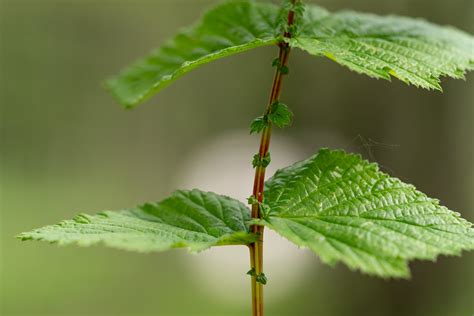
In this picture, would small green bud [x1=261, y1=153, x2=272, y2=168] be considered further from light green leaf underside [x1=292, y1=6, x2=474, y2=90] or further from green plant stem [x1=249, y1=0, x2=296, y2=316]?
light green leaf underside [x1=292, y1=6, x2=474, y2=90]

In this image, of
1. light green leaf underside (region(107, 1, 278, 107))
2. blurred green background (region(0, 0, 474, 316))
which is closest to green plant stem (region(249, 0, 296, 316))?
light green leaf underside (region(107, 1, 278, 107))

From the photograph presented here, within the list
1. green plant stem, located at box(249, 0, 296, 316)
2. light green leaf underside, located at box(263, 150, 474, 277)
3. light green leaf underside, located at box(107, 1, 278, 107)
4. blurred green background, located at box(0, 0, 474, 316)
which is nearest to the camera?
light green leaf underside, located at box(263, 150, 474, 277)

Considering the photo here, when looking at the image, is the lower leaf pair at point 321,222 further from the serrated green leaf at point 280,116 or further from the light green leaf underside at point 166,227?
the serrated green leaf at point 280,116

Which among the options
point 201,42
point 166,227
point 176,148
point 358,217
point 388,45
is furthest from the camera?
point 176,148

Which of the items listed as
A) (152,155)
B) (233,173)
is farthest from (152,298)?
(152,155)

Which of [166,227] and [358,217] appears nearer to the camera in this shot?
[358,217]

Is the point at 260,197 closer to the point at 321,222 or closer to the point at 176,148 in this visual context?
the point at 321,222

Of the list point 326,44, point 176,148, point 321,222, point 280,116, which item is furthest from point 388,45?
point 176,148
